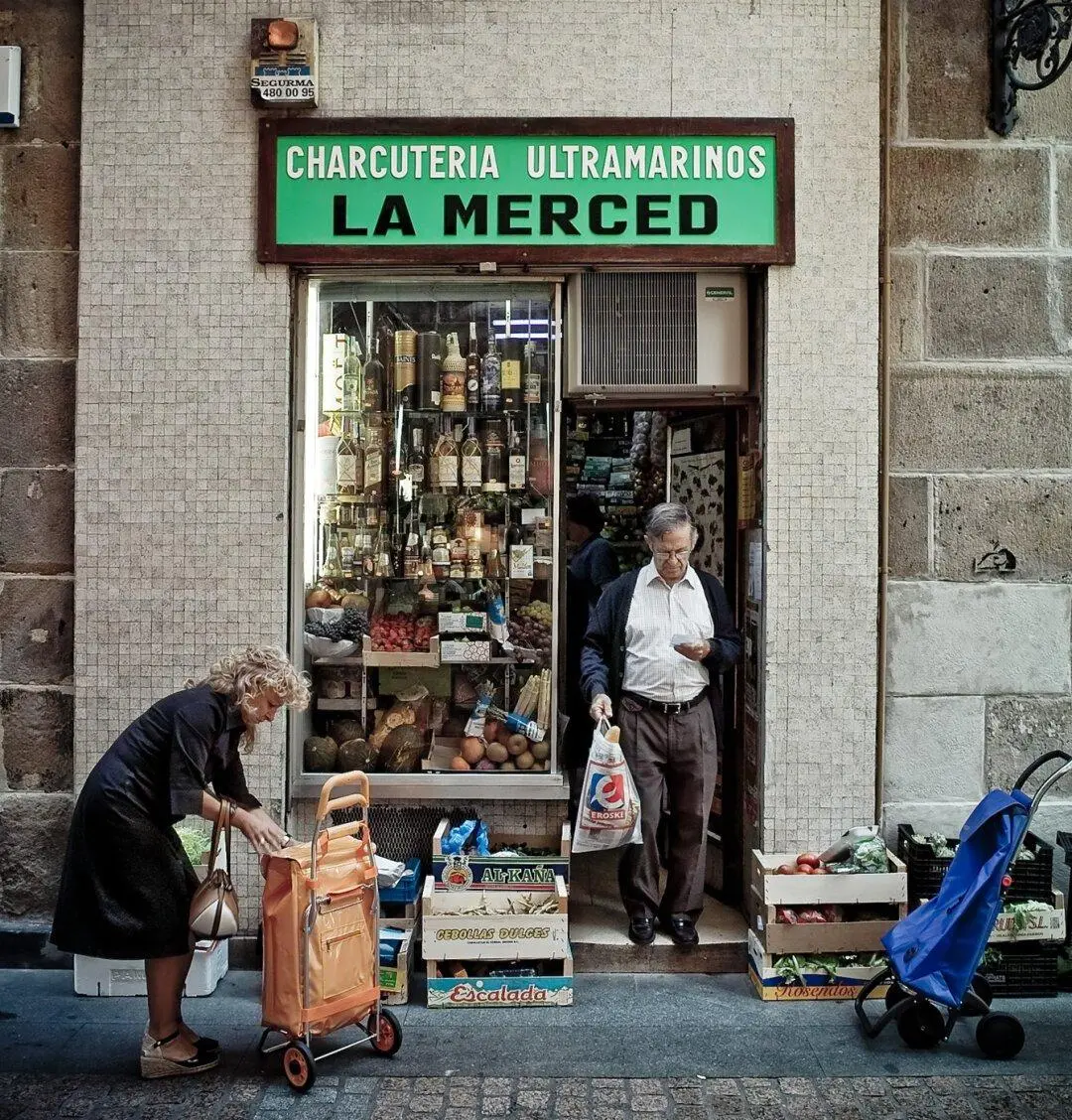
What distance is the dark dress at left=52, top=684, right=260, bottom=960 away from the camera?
4.26m

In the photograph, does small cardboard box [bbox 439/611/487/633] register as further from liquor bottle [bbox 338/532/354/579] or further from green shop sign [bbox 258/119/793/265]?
green shop sign [bbox 258/119/793/265]

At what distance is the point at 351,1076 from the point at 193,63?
461cm

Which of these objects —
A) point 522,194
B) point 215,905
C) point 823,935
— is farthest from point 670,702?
point 522,194

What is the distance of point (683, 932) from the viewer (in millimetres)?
5512

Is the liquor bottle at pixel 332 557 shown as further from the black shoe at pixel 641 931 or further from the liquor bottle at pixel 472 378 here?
the black shoe at pixel 641 931

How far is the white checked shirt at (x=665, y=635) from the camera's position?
561 cm

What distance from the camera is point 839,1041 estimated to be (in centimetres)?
470

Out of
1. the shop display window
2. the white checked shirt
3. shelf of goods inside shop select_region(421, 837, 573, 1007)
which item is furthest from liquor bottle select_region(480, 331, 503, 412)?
shelf of goods inside shop select_region(421, 837, 573, 1007)

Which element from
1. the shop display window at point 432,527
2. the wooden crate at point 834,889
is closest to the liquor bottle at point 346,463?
the shop display window at point 432,527

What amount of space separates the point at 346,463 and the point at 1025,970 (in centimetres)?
401

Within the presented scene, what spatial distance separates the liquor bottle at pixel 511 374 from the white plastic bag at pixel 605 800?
70.8 inches

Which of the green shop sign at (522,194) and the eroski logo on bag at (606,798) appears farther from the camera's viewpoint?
the green shop sign at (522,194)

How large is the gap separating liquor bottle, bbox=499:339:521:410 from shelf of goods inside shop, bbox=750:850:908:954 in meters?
2.65

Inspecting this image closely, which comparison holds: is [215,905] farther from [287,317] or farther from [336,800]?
[287,317]
